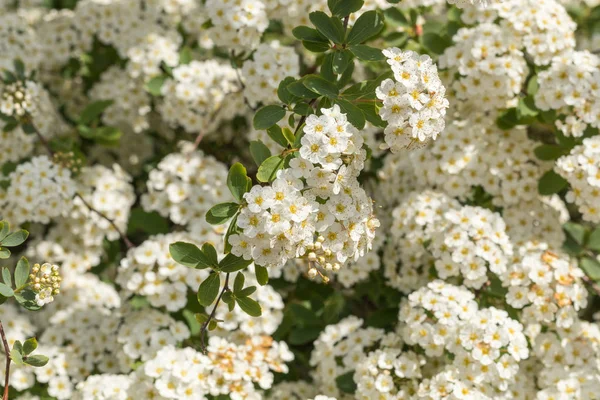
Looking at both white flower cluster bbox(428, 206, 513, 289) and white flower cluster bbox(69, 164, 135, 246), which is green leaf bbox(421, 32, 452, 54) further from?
white flower cluster bbox(69, 164, 135, 246)

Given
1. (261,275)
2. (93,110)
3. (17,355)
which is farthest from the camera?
(93,110)

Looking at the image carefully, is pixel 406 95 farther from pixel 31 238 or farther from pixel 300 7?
pixel 31 238

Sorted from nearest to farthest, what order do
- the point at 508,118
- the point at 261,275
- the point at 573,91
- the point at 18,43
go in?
the point at 261,275 < the point at 573,91 < the point at 508,118 < the point at 18,43

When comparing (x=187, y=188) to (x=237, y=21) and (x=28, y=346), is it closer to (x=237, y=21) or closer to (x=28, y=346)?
(x=237, y=21)

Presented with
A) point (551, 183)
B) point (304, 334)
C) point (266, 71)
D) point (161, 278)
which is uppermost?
point (266, 71)

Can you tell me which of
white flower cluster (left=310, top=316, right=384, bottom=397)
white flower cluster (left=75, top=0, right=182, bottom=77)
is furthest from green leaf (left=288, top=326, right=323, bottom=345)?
white flower cluster (left=75, top=0, right=182, bottom=77)

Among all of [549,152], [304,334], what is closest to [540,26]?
[549,152]

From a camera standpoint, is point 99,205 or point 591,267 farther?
point 99,205

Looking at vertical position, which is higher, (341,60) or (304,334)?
(341,60)
